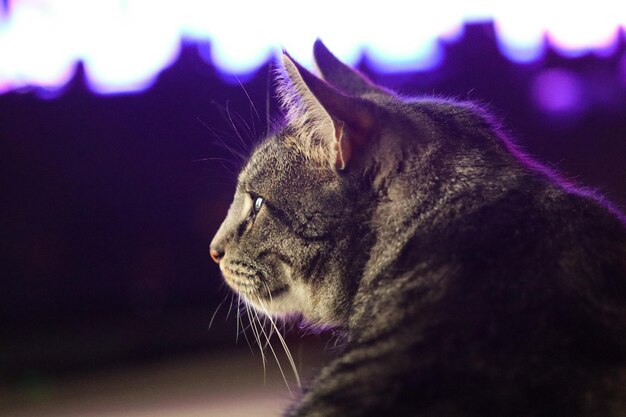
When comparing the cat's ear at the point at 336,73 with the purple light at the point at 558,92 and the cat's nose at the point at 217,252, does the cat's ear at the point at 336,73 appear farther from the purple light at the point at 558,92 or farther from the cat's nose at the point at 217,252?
the purple light at the point at 558,92

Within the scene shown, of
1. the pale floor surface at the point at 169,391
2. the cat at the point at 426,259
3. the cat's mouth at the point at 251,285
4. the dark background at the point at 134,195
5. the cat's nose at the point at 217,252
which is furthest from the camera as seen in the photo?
the dark background at the point at 134,195

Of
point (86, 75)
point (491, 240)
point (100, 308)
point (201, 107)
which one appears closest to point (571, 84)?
point (201, 107)

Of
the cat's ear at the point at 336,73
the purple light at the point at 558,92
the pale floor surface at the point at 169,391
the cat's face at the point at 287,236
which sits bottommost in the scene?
the pale floor surface at the point at 169,391

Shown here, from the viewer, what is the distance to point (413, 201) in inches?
39.1

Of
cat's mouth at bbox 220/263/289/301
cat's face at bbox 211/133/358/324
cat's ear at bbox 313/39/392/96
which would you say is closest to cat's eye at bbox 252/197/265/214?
cat's face at bbox 211/133/358/324

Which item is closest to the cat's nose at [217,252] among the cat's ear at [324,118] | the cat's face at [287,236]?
the cat's face at [287,236]

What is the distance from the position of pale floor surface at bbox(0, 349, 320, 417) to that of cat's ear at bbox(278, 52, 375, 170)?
1204 mm

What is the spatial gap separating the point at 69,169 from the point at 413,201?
2.57 meters

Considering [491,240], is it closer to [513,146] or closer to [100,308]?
[513,146]

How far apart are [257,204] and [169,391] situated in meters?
1.64

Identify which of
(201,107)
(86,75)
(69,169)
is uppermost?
(86,75)

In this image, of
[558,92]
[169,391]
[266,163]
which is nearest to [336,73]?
[266,163]

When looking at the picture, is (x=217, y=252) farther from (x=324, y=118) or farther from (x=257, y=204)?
(x=324, y=118)

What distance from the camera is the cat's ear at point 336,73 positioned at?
1.37 meters
